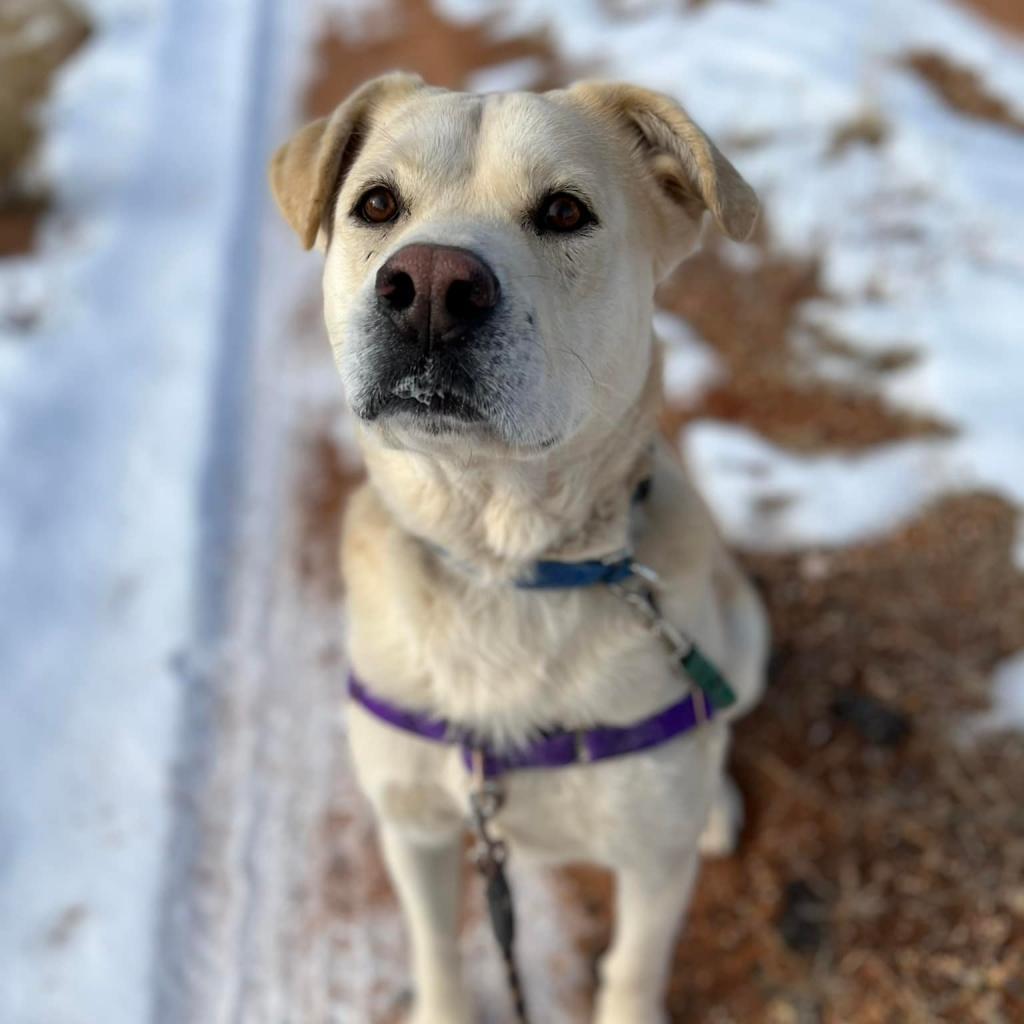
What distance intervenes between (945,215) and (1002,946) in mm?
3700

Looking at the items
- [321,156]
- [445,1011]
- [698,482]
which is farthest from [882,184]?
[445,1011]

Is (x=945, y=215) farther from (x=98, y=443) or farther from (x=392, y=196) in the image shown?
(x=98, y=443)

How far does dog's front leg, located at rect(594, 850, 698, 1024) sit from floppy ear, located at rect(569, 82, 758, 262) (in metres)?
1.54

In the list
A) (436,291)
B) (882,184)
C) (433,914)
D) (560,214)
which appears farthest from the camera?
(882,184)

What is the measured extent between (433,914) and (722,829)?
1.05m

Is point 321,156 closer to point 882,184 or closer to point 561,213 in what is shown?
point 561,213

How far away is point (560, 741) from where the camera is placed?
2.22 m

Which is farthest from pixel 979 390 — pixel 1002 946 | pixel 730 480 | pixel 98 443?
pixel 98 443

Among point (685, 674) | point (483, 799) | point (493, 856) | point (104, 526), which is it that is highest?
point (685, 674)

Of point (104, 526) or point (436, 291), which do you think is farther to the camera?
point (104, 526)

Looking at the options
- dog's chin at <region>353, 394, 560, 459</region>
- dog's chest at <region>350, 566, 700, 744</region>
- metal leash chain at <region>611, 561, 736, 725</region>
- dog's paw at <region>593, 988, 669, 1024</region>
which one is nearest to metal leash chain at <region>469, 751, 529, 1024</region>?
dog's chest at <region>350, 566, 700, 744</region>

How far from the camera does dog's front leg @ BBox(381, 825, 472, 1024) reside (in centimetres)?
258

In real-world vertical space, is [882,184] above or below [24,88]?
below

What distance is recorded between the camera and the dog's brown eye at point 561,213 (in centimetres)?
205
